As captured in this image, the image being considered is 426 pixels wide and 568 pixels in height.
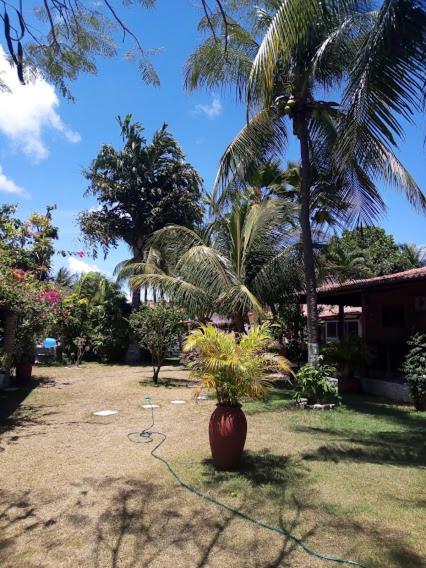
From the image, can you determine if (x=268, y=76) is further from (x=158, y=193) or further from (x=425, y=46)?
(x=158, y=193)

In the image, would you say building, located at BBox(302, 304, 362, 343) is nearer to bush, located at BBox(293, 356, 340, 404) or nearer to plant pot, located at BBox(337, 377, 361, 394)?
plant pot, located at BBox(337, 377, 361, 394)

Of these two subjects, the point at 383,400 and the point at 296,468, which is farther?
the point at 383,400

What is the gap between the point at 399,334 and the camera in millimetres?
14008

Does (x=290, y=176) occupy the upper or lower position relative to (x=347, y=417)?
upper

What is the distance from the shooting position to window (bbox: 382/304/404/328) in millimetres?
14133

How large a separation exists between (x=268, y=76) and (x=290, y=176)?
12.7 m

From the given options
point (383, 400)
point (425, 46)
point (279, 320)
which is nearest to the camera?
point (425, 46)

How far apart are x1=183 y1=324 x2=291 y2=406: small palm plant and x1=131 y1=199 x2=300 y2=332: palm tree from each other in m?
6.06

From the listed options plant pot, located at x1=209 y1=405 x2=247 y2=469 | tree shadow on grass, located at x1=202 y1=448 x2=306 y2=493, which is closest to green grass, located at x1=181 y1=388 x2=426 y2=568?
tree shadow on grass, located at x1=202 y1=448 x2=306 y2=493

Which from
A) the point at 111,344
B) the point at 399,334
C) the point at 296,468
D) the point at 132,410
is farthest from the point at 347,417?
the point at 111,344

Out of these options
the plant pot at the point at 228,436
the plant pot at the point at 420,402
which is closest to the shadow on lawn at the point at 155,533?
the plant pot at the point at 228,436

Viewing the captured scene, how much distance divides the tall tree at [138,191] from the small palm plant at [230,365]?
55.4ft

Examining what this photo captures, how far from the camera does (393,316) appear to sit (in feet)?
47.5

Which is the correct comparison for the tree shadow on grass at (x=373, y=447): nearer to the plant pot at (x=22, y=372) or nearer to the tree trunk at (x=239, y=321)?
the tree trunk at (x=239, y=321)
